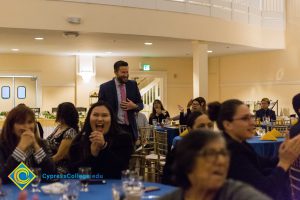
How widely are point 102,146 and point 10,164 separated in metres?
0.68

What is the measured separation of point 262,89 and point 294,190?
10375 mm

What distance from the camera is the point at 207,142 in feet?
5.72

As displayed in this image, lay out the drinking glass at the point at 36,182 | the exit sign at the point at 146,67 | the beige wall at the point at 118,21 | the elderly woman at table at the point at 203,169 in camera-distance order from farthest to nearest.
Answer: the exit sign at the point at 146,67 < the beige wall at the point at 118,21 < the drinking glass at the point at 36,182 < the elderly woman at table at the point at 203,169

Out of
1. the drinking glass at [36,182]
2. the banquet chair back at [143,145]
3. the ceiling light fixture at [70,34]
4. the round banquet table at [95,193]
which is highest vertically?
the ceiling light fixture at [70,34]

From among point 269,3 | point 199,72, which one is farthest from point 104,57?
point 269,3

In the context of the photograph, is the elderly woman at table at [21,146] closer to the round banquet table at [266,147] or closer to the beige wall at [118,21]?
the round banquet table at [266,147]

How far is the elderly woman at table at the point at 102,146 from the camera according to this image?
3.45 m

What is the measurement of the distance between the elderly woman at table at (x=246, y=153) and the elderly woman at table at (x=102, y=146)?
1.01 metres

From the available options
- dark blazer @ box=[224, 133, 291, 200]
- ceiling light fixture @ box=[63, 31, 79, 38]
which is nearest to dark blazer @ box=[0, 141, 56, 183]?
dark blazer @ box=[224, 133, 291, 200]

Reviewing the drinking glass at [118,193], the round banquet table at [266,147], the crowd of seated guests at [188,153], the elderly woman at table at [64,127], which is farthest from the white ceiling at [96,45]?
the drinking glass at [118,193]

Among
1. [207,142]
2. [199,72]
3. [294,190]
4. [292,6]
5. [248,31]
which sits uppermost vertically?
[292,6]

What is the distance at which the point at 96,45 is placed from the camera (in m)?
11.7

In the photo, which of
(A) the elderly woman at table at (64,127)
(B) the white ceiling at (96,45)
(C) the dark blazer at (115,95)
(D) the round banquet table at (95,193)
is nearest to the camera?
(D) the round banquet table at (95,193)

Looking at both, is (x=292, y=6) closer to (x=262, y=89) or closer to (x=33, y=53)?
(x=262, y=89)
